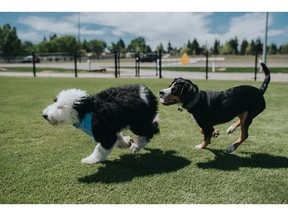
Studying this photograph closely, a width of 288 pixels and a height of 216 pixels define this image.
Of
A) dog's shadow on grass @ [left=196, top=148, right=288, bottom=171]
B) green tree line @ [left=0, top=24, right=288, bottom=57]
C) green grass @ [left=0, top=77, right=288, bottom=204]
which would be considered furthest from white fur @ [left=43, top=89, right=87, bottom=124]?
green tree line @ [left=0, top=24, right=288, bottom=57]

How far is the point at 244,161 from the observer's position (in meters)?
4.04

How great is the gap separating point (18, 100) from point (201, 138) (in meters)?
6.69

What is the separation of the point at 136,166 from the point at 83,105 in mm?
1077

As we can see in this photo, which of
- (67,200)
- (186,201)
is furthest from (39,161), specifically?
(186,201)

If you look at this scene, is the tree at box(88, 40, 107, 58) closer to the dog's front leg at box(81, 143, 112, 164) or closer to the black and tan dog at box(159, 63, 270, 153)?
the black and tan dog at box(159, 63, 270, 153)

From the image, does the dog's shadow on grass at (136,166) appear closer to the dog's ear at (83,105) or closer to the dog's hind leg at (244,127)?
the dog's ear at (83,105)

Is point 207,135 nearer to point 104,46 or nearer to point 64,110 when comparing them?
point 64,110

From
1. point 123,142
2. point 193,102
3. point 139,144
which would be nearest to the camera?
point 193,102

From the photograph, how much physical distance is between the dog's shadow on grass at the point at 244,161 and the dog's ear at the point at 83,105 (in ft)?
5.41

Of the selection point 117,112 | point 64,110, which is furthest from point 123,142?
point 64,110

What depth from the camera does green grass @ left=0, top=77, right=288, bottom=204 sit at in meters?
3.03

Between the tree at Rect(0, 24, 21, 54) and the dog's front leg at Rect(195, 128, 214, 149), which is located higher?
the tree at Rect(0, 24, 21, 54)

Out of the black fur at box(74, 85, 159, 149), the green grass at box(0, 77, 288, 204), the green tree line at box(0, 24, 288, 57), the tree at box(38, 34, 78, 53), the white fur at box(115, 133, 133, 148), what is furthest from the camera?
the tree at box(38, 34, 78, 53)

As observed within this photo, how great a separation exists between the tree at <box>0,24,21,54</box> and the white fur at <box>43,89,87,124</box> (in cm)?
5253
